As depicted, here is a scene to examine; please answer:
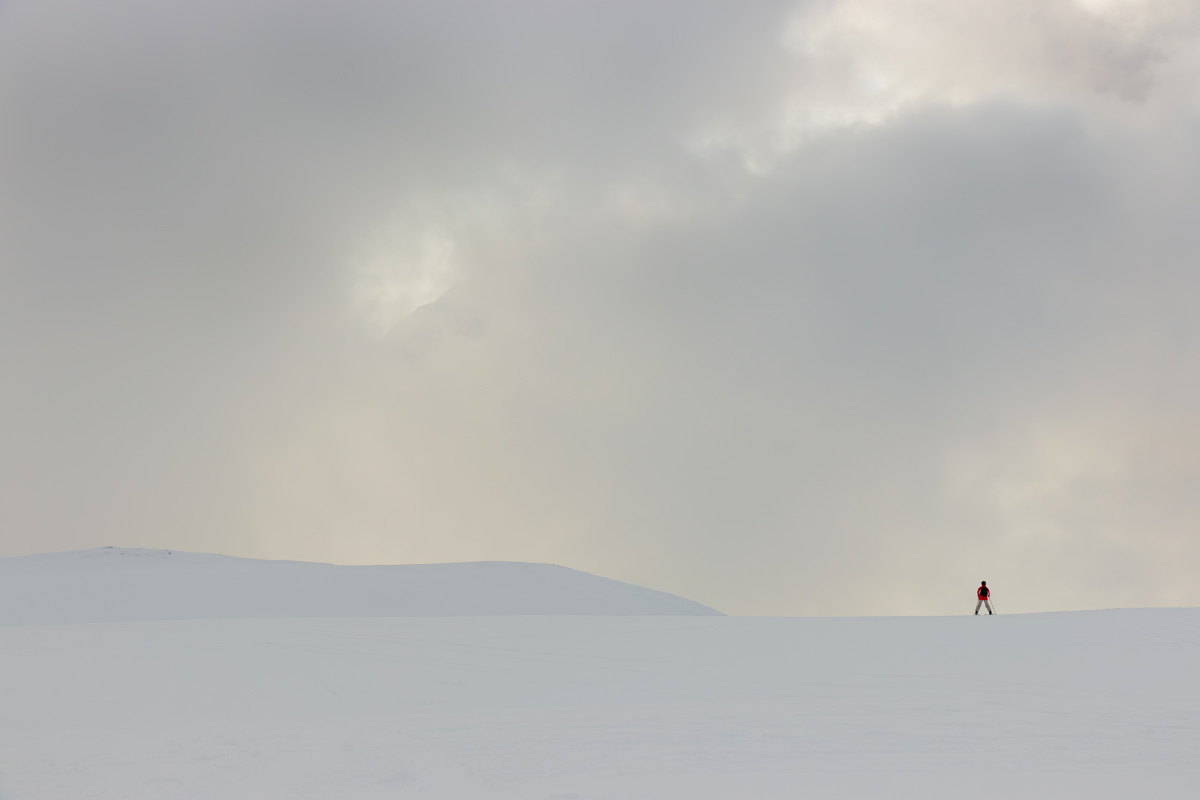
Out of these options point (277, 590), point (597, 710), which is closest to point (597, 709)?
point (597, 710)

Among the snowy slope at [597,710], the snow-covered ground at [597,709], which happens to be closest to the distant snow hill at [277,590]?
the snowy slope at [597,710]

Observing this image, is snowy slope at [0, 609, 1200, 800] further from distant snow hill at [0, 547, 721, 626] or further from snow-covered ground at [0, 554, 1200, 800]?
distant snow hill at [0, 547, 721, 626]

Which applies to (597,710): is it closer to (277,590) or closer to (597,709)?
(597,709)

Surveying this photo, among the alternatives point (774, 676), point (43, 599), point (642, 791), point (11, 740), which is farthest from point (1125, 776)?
point (43, 599)

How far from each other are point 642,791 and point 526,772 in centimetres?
124

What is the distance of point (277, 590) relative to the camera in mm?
26859

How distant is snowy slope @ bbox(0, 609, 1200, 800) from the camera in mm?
8109

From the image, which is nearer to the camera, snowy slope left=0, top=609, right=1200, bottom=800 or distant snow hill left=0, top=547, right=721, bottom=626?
snowy slope left=0, top=609, right=1200, bottom=800

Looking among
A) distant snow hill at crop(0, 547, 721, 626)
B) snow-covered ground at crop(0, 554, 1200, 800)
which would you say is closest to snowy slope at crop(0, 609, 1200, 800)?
snow-covered ground at crop(0, 554, 1200, 800)

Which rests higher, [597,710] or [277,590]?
[277,590]

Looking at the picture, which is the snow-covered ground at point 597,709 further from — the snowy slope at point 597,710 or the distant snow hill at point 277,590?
the distant snow hill at point 277,590

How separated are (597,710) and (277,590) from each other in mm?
18895

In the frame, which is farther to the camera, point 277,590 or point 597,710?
point 277,590

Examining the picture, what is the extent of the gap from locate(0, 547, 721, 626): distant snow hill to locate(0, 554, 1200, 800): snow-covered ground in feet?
28.5
